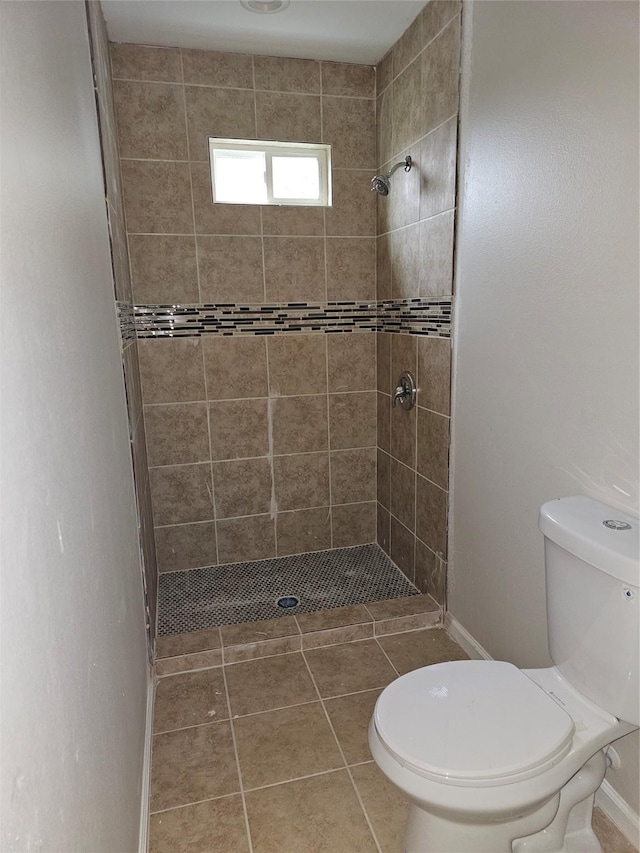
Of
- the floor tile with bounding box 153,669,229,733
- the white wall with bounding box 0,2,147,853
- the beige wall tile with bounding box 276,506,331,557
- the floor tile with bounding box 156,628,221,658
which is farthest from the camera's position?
the beige wall tile with bounding box 276,506,331,557

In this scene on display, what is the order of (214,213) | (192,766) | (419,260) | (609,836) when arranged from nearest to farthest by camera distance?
(609,836) → (192,766) → (419,260) → (214,213)

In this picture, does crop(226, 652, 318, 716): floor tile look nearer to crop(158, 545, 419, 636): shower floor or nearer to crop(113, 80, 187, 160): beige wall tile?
crop(158, 545, 419, 636): shower floor

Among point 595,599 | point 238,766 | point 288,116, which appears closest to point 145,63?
point 288,116

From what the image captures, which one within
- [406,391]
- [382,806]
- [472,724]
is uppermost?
[406,391]

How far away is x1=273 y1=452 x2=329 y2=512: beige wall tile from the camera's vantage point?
2.80 metres

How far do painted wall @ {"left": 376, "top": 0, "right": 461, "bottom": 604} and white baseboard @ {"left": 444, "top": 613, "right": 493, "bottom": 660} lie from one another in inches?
4.0

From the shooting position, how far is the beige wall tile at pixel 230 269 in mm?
2498

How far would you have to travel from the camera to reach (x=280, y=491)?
2.82 m

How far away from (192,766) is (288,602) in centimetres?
86

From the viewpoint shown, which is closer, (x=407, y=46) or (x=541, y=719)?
(x=541, y=719)

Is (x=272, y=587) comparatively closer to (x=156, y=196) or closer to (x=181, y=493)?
(x=181, y=493)

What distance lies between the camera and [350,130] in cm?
256

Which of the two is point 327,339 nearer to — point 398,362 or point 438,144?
point 398,362

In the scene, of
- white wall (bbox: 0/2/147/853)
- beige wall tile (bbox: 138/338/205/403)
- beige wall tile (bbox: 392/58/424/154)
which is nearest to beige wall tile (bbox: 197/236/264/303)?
beige wall tile (bbox: 138/338/205/403)
